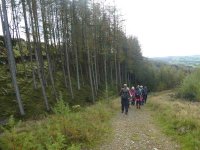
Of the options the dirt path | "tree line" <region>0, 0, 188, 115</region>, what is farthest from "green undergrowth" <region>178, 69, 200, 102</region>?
the dirt path

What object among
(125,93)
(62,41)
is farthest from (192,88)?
(125,93)

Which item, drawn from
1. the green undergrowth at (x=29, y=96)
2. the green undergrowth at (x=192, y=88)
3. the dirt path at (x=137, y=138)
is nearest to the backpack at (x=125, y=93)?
the dirt path at (x=137, y=138)

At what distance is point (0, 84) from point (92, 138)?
20.4 metres

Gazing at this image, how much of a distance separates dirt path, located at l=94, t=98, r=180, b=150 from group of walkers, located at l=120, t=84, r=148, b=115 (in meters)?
2.61

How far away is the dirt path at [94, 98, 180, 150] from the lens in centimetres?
1129

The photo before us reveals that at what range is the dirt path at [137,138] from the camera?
37.0 ft

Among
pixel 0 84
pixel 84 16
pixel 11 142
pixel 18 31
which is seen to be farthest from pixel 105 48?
pixel 11 142

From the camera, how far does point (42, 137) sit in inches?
425

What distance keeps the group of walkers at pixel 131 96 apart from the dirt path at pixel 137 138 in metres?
2.61

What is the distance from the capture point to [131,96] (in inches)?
888

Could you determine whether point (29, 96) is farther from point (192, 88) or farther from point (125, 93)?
point (192, 88)

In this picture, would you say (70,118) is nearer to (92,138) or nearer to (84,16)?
(92,138)

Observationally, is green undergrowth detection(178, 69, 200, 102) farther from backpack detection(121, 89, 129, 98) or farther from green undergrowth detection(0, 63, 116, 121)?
backpack detection(121, 89, 129, 98)

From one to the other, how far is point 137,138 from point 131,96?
1010 centimetres
